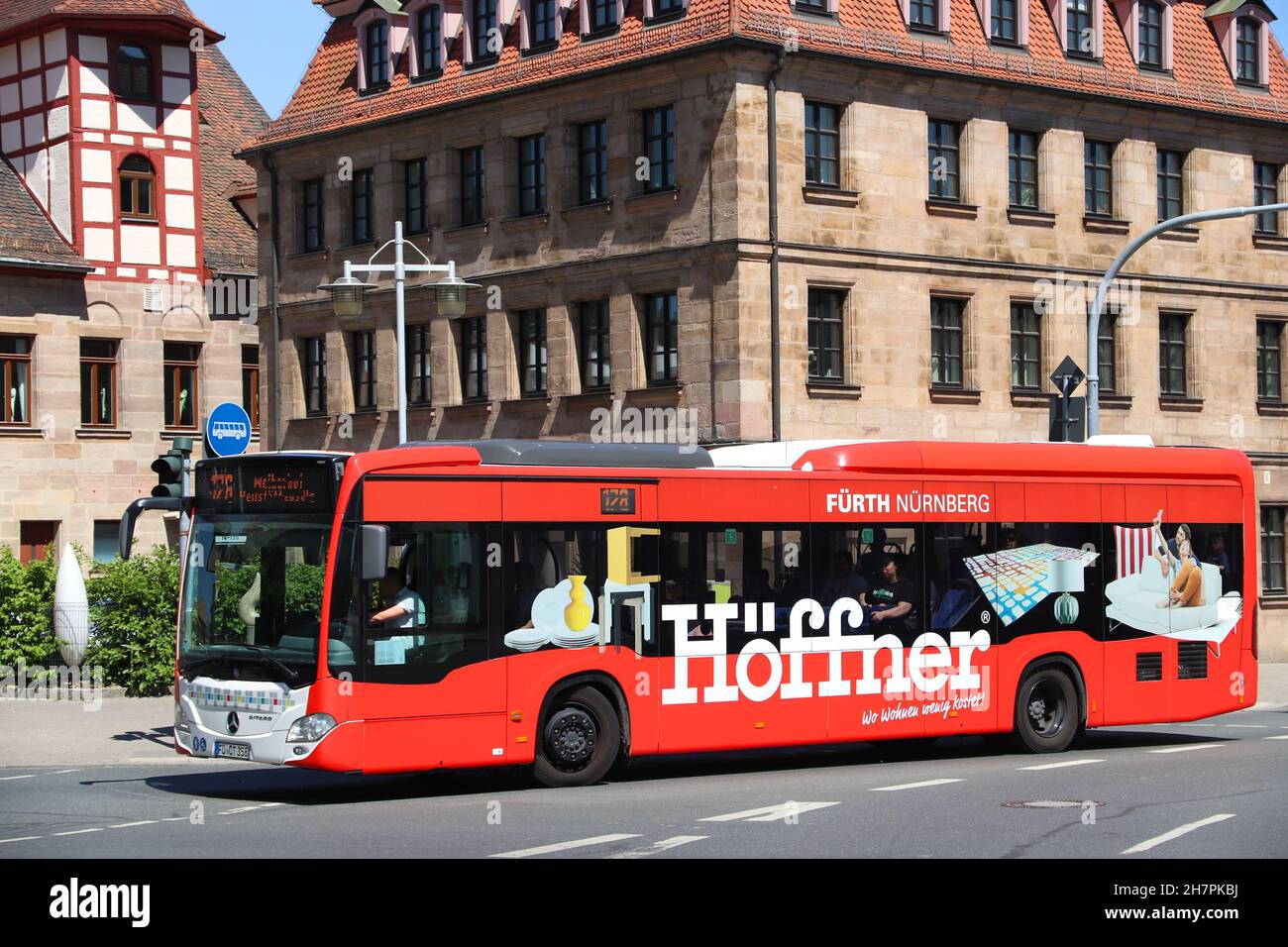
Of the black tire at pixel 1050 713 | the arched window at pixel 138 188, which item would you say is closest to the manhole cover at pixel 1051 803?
the black tire at pixel 1050 713

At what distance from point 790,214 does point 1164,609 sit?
14.7 meters

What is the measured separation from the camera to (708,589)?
17.7 meters

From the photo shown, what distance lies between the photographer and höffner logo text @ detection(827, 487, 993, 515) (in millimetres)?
18656

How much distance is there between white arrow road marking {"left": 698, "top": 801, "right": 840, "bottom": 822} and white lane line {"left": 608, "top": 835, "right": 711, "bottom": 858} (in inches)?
42.0

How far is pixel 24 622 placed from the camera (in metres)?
27.3

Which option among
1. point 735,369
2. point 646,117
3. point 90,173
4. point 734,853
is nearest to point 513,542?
point 734,853

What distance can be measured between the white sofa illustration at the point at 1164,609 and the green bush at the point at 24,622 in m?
13.8

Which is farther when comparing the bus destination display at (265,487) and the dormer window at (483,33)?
the dormer window at (483,33)

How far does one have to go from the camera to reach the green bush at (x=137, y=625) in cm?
2609

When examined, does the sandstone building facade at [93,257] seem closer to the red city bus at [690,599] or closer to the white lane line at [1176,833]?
the red city bus at [690,599]

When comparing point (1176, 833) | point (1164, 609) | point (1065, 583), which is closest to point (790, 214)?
point (1164, 609)

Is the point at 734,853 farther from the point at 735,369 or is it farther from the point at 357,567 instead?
the point at 735,369

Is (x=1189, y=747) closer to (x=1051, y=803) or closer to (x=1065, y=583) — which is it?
(x=1065, y=583)

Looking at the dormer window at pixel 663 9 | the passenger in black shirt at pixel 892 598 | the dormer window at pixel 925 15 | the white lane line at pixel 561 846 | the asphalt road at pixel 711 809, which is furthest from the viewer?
the dormer window at pixel 925 15
